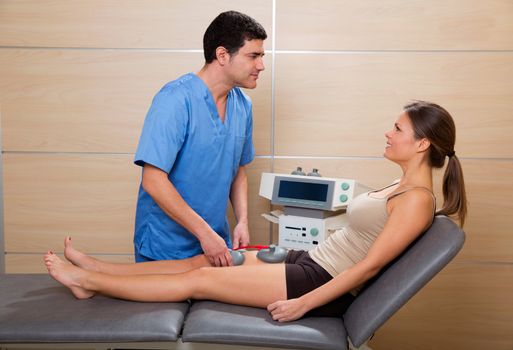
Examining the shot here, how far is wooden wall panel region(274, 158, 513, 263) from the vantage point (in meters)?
2.67

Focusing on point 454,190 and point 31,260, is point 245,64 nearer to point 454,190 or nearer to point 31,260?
point 454,190

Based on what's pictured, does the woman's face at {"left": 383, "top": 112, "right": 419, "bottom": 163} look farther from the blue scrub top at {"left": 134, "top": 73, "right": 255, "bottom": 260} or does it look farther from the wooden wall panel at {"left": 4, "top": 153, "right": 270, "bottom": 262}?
the wooden wall panel at {"left": 4, "top": 153, "right": 270, "bottom": 262}

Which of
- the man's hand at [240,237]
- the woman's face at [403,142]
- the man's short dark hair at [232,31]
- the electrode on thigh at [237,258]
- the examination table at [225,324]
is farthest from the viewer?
the man's hand at [240,237]

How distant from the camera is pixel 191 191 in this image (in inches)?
83.4

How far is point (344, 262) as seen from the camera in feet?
5.88

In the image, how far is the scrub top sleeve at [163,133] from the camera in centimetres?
192

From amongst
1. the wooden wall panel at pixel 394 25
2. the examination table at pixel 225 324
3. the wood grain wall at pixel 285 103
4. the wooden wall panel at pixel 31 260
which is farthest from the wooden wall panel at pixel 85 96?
the examination table at pixel 225 324

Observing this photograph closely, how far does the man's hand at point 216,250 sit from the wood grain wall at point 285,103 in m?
0.83

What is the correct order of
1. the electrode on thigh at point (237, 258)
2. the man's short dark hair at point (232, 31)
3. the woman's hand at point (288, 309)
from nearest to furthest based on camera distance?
the woman's hand at point (288, 309)
the electrode on thigh at point (237, 258)
the man's short dark hair at point (232, 31)

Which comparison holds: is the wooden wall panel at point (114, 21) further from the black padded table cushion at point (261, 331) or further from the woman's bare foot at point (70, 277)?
the black padded table cushion at point (261, 331)

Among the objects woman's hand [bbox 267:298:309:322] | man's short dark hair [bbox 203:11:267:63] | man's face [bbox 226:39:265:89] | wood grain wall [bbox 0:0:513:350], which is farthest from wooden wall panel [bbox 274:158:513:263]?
woman's hand [bbox 267:298:309:322]

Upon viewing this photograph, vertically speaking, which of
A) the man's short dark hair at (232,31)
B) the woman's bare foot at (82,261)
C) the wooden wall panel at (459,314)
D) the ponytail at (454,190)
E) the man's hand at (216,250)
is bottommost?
the wooden wall panel at (459,314)

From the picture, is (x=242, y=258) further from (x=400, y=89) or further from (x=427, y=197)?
(x=400, y=89)

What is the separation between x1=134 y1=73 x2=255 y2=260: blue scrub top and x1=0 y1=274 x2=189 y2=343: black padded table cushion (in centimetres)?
43
